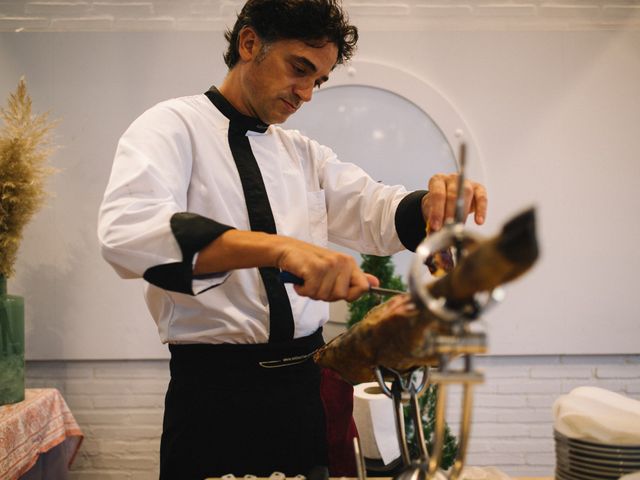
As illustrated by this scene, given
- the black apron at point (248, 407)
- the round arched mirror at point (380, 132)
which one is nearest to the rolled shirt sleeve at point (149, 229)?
the black apron at point (248, 407)

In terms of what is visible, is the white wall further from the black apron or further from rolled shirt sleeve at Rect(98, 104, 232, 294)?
rolled shirt sleeve at Rect(98, 104, 232, 294)

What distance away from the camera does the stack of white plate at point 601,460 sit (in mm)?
1002

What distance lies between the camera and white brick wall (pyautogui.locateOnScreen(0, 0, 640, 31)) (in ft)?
9.88

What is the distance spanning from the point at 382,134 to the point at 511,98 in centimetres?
69

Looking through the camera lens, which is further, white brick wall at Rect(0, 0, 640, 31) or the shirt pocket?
white brick wall at Rect(0, 0, 640, 31)

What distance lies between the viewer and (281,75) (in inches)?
63.2

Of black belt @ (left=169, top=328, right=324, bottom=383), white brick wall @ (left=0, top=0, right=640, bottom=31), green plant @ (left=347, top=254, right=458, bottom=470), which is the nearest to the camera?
A: black belt @ (left=169, top=328, right=324, bottom=383)

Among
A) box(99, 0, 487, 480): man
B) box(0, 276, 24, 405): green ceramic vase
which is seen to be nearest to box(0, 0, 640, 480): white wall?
box(0, 276, 24, 405): green ceramic vase

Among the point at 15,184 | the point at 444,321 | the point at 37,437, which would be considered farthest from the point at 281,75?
the point at 37,437

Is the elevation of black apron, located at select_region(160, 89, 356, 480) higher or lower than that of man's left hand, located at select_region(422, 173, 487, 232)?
lower

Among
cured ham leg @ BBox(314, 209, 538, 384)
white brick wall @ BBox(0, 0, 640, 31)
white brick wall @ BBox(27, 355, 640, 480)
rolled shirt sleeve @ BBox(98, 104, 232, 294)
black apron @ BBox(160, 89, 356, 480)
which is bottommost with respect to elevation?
white brick wall @ BBox(27, 355, 640, 480)

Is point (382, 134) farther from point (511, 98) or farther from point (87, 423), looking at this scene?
point (87, 423)

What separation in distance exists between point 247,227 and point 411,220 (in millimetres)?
436

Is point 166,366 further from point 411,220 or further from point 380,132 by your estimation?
point 411,220
